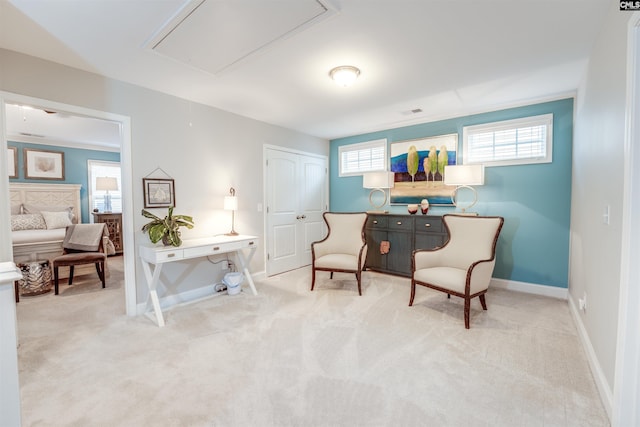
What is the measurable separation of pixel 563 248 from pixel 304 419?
3484 millimetres

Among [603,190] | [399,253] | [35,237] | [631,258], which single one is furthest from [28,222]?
[603,190]

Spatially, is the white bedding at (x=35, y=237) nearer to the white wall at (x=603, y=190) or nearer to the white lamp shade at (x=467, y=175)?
the white lamp shade at (x=467, y=175)

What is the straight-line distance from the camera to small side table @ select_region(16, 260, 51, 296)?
3.53 m

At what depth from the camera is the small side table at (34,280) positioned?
3533mm

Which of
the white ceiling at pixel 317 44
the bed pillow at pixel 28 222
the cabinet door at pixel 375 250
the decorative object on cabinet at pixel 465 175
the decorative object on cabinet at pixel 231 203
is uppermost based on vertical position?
the white ceiling at pixel 317 44

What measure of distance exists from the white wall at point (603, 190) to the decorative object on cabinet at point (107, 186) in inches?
299

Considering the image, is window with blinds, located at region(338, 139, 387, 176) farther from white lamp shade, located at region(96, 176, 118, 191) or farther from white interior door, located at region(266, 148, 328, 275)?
white lamp shade, located at region(96, 176, 118, 191)

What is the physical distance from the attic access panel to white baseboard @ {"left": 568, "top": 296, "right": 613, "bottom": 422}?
2746 millimetres

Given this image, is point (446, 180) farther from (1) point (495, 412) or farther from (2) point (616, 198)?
(1) point (495, 412)

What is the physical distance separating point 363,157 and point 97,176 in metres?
5.77

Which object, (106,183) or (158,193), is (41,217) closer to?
(106,183)

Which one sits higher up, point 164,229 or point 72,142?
point 72,142

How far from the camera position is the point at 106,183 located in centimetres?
601

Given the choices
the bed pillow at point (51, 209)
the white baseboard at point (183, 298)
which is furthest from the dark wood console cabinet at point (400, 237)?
the bed pillow at point (51, 209)
